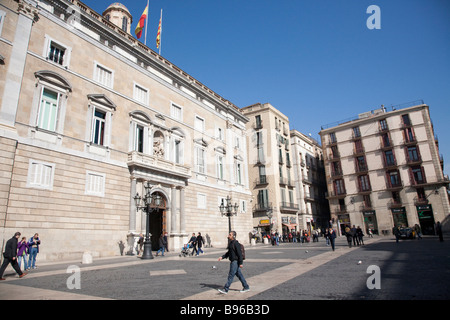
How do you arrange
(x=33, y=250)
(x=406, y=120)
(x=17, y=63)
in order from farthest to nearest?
(x=406, y=120) → (x=17, y=63) → (x=33, y=250)

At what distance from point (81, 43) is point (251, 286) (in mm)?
20339

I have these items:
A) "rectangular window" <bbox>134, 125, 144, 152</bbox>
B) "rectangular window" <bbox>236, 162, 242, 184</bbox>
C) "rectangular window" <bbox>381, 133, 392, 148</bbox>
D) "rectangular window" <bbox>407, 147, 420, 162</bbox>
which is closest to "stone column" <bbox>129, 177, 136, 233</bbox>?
"rectangular window" <bbox>134, 125, 144, 152</bbox>

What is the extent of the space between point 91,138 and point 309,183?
42.7 metres

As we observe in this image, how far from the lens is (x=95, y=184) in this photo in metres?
18.8

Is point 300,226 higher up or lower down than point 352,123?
lower down

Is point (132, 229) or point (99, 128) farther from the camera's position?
point (132, 229)

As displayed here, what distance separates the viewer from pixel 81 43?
19.8 m

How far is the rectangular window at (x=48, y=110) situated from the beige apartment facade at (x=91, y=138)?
66mm

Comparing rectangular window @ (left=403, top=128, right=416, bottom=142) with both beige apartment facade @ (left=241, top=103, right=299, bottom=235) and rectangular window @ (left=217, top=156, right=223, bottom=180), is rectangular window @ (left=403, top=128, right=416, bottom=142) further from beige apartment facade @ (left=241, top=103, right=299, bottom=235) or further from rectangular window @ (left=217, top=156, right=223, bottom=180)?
rectangular window @ (left=217, top=156, right=223, bottom=180)

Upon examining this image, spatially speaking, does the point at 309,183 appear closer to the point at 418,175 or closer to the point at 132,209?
the point at 418,175

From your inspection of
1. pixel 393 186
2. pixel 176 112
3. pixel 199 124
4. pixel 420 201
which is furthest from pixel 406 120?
pixel 176 112
